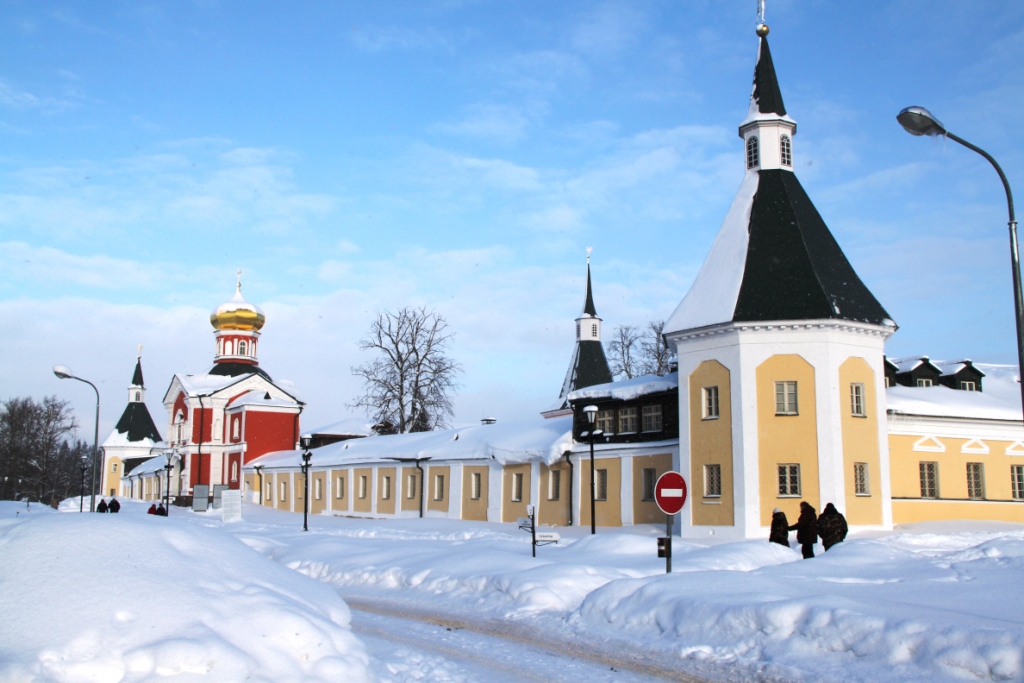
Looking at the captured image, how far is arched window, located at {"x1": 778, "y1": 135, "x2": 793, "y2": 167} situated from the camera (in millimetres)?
30703

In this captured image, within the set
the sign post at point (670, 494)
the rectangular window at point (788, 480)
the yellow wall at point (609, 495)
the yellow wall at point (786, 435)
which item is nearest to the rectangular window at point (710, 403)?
the yellow wall at point (786, 435)

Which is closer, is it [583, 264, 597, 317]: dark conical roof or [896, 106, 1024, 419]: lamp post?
[896, 106, 1024, 419]: lamp post

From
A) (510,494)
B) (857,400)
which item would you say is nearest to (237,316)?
(510,494)

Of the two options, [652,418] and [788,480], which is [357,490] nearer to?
[652,418]

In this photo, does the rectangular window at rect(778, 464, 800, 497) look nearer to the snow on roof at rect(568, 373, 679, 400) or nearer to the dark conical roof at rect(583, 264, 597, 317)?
the snow on roof at rect(568, 373, 679, 400)

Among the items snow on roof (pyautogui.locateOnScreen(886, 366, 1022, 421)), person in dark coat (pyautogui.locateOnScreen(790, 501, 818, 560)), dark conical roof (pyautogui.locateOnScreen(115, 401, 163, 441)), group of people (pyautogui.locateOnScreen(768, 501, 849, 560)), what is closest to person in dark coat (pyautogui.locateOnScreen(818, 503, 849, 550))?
group of people (pyautogui.locateOnScreen(768, 501, 849, 560))

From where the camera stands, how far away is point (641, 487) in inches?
1209

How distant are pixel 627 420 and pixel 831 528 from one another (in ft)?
43.9

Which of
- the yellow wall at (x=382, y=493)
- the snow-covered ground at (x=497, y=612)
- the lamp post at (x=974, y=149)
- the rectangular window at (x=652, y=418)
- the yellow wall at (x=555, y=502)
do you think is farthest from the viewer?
the yellow wall at (x=382, y=493)

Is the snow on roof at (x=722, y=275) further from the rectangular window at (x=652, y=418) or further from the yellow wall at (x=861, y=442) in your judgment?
the yellow wall at (x=861, y=442)

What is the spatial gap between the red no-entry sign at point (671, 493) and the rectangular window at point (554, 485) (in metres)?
20.9

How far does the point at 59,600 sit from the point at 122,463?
304 ft

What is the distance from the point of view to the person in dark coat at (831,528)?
61.7 ft

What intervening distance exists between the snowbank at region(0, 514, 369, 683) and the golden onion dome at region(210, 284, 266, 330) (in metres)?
62.0
